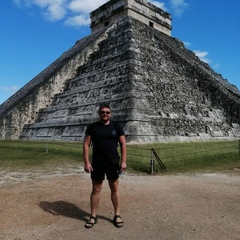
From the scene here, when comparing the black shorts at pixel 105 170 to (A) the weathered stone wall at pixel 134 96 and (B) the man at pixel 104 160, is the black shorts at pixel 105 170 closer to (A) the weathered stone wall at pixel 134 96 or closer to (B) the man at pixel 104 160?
(B) the man at pixel 104 160

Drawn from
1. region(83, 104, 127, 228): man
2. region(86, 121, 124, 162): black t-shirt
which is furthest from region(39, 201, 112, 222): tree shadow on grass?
region(86, 121, 124, 162): black t-shirt

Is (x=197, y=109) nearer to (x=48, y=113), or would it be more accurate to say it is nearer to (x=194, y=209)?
(x=48, y=113)

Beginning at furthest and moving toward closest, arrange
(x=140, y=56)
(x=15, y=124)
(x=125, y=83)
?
(x=15, y=124) → (x=140, y=56) → (x=125, y=83)

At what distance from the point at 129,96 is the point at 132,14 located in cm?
1139

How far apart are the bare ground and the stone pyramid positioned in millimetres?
6169

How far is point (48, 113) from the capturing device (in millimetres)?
19281

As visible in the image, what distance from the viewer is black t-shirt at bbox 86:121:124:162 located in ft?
14.7

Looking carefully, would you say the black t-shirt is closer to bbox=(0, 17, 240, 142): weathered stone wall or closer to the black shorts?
the black shorts

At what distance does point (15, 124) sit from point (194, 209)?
1648cm

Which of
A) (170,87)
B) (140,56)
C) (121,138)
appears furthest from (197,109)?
(121,138)

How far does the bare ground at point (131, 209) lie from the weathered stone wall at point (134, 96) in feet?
20.1

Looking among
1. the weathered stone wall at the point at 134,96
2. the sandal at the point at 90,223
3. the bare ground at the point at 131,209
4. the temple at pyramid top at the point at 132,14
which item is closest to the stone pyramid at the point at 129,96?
the weathered stone wall at the point at 134,96

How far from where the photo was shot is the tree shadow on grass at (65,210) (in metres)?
4.75

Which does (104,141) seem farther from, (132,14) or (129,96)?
(132,14)
